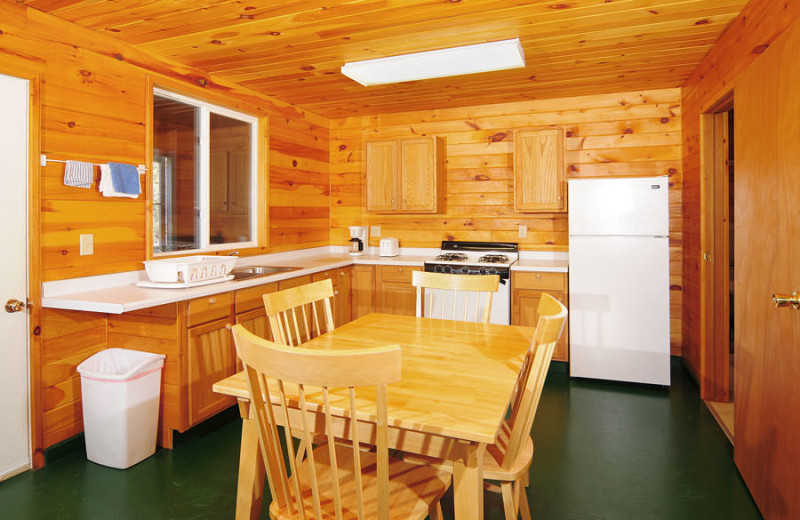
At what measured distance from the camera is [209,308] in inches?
110

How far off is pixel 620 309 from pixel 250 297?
2.57 m

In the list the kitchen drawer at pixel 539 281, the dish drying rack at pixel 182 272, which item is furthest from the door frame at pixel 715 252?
the dish drying rack at pixel 182 272

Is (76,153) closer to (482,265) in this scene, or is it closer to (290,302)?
(290,302)

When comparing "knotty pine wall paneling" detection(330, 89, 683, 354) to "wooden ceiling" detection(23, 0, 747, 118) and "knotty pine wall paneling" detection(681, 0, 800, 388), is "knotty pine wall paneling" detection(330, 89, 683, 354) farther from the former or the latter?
"wooden ceiling" detection(23, 0, 747, 118)

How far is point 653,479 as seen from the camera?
2.37 meters

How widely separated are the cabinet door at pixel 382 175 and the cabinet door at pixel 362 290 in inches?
25.2

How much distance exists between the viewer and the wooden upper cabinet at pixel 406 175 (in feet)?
14.8

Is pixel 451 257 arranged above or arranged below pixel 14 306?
above

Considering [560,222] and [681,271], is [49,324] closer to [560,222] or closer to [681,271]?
[560,222]

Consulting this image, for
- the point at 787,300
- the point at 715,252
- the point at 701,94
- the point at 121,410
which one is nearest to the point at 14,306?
the point at 121,410

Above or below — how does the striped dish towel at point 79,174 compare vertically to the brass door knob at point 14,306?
above

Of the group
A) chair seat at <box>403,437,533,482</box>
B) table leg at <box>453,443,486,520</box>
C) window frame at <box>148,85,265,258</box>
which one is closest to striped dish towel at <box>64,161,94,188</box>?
window frame at <box>148,85,265,258</box>

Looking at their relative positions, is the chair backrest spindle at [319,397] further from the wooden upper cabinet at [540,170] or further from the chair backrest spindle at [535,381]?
the wooden upper cabinet at [540,170]

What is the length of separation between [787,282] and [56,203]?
3.23 m
